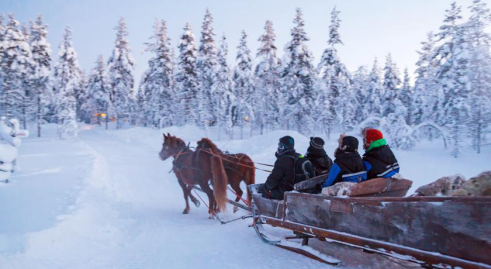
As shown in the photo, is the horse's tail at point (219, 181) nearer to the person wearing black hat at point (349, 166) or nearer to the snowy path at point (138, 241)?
the snowy path at point (138, 241)

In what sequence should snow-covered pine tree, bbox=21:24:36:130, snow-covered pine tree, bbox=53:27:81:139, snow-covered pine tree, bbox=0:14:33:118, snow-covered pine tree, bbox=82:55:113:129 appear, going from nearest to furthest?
snow-covered pine tree, bbox=0:14:33:118 < snow-covered pine tree, bbox=21:24:36:130 < snow-covered pine tree, bbox=53:27:81:139 < snow-covered pine tree, bbox=82:55:113:129

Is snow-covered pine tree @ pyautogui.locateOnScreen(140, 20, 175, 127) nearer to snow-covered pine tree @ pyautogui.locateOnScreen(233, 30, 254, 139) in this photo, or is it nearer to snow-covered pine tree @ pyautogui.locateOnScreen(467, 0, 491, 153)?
snow-covered pine tree @ pyautogui.locateOnScreen(233, 30, 254, 139)

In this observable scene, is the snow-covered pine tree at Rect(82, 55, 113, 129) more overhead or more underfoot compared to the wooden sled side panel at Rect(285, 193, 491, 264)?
more overhead

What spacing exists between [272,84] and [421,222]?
3542 cm

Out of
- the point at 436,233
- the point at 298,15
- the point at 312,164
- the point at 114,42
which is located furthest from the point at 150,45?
the point at 436,233

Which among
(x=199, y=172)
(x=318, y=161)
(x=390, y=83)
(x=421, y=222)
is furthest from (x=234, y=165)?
(x=390, y=83)

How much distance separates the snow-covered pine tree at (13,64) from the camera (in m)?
29.8

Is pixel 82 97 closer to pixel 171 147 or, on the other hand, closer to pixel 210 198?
pixel 171 147

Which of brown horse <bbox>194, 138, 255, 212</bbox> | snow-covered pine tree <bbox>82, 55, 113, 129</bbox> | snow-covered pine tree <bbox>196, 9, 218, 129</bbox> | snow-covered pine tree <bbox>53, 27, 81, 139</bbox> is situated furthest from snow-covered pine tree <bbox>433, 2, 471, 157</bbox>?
snow-covered pine tree <bbox>82, 55, 113, 129</bbox>

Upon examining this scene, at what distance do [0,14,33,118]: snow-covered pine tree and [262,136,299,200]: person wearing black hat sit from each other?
1341 inches

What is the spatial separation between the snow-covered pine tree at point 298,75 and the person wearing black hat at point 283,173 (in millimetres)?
22599

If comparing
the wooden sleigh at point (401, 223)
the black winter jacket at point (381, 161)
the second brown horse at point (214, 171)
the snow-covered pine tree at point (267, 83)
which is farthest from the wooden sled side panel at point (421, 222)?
the snow-covered pine tree at point (267, 83)

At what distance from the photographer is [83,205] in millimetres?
7176

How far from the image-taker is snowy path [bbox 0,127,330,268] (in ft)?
14.8
